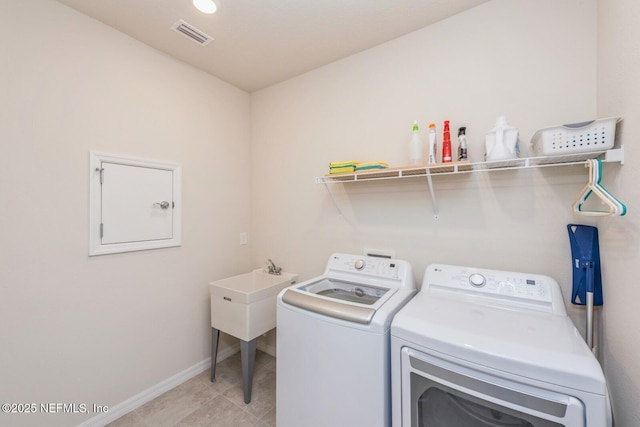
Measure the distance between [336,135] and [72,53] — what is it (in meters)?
1.75

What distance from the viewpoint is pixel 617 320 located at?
0.96 metres

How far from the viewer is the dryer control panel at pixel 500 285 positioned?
120cm

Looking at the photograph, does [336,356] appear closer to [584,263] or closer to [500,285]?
[500,285]

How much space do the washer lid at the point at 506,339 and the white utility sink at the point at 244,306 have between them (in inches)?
45.3

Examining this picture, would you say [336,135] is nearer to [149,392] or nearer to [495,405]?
[495,405]

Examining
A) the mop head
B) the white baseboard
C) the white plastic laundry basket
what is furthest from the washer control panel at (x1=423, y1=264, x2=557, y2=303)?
the white baseboard

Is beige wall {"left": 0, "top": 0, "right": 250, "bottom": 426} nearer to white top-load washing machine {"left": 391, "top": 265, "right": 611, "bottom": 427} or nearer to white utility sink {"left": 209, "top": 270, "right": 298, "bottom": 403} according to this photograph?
white utility sink {"left": 209, "top": 270, "right": 298, "bottom": 403}

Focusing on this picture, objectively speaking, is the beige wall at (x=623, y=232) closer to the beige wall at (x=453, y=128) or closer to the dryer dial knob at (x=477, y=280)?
the beige wall at (x=453, y=128)

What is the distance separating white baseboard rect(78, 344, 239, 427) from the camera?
5.40 feet

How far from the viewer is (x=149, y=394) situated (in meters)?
1.88

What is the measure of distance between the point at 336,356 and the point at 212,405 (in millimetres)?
1264

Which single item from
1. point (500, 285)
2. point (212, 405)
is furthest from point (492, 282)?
point (212, 405)

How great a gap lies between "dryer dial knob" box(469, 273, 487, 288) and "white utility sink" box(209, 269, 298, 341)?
1.38 metres

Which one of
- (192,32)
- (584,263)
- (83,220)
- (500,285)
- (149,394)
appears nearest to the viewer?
(584,263)
